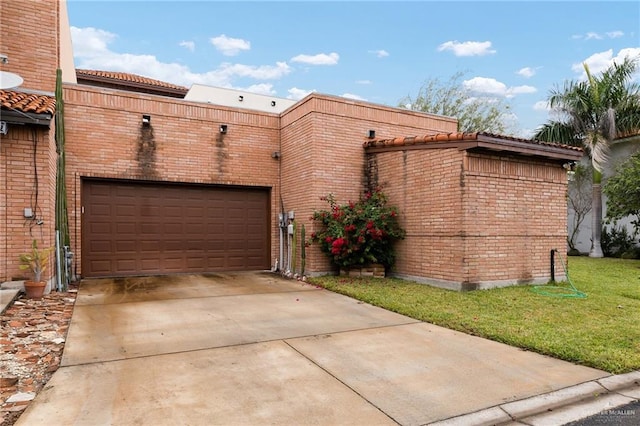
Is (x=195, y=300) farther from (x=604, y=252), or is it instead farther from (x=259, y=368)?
(x=604, y=252)

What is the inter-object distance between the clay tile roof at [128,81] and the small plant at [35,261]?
43.3 ft

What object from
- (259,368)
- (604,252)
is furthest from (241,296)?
(604,252)

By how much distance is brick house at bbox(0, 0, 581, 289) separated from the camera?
A: 812 centimetres

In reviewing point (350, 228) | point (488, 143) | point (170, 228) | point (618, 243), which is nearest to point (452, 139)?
point (488, 143)

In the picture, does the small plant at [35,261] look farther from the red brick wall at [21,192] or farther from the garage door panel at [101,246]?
the garage door panel at [101,246]

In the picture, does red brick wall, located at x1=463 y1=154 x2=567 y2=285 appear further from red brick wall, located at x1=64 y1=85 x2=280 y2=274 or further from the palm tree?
the palm tree

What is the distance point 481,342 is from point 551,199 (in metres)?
5.94

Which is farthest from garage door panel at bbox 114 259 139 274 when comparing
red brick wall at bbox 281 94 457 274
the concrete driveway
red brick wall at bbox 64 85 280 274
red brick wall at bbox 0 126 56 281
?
red brick wall at bbox 281 94 457 274

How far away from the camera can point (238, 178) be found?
11.2m

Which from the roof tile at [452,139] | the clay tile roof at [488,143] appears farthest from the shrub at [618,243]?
the roof tile at [452,139]

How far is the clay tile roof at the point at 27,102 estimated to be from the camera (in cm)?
689

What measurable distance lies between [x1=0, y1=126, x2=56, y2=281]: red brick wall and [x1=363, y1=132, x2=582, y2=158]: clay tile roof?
25.2 feet

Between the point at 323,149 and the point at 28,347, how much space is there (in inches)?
293

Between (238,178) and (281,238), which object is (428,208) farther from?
(238,178)
